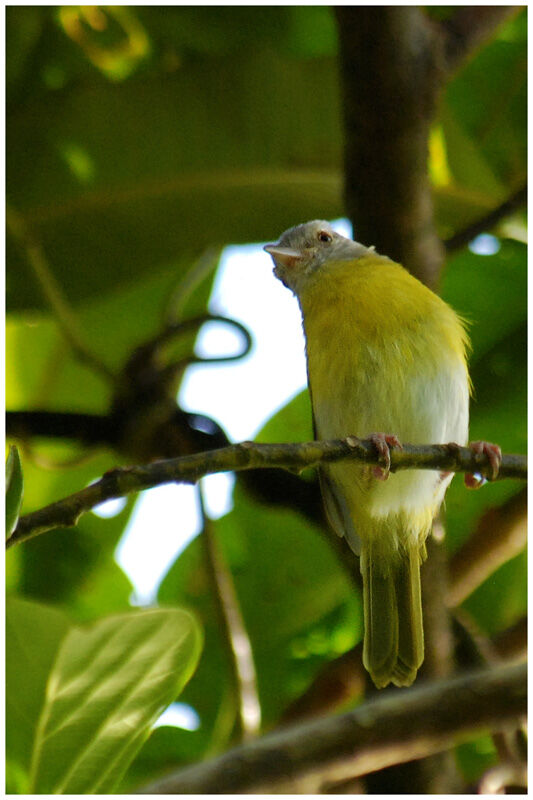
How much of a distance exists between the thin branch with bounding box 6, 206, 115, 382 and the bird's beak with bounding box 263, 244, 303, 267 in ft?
1.12

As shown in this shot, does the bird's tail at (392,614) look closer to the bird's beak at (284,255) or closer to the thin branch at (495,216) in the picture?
the bird's beak at (284,255)

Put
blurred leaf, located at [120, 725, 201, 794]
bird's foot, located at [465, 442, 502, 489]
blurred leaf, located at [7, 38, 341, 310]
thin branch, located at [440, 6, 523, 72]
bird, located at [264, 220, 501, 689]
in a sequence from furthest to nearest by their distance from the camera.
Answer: blurred leaf, located at [7, 38, 341, 310]
thin branch, located at [440, 6, 523, 72]
blurred leaf, located at [120, 725, 201, 794]
bird, located at [264, 220, 501, 689]
bird's foot, located at [465, 442, 502, 489]

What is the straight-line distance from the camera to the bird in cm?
94

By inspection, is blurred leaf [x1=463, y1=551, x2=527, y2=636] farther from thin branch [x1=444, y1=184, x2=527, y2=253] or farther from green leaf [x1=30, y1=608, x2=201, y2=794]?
green leaf [x1=30, y1=608, x2=201, y2=794]

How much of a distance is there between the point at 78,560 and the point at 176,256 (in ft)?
1.50

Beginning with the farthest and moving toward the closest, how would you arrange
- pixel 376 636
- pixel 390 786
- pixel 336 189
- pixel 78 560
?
pixel 336 189 < pixel 78 560 < pixel 390 786 < pixel 376 636

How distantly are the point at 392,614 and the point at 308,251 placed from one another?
1.35 feet

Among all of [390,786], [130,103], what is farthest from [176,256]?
[390,786]

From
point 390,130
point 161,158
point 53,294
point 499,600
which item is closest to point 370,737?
point 499,600

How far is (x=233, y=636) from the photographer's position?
989 millimetres

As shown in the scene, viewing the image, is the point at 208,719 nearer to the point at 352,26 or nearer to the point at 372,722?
the point at 372,722

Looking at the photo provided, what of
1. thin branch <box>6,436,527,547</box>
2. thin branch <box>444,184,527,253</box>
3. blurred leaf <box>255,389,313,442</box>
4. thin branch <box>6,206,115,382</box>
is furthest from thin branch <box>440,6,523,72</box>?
thin branch <box>6,436,527,547</box>

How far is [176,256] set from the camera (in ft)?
4.73

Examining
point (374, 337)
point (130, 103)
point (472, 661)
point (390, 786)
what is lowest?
point (390, 786)
